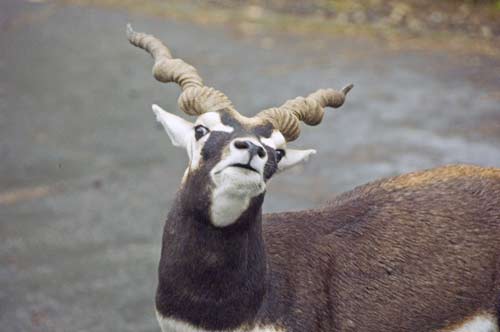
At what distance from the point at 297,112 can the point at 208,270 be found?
935 mm

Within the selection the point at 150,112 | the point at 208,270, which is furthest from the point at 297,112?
the point at 150,112

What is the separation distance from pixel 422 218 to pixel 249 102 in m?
5.58

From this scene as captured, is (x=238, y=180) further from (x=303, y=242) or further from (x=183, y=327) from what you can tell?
(x=303, y=242)

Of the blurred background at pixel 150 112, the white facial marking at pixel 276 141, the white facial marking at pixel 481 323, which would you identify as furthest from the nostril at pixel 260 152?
the blurred background at pixel 150 112

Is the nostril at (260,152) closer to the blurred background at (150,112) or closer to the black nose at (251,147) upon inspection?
the black nose at (251,147)

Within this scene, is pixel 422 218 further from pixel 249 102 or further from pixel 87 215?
pixel 249 102

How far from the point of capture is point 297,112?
473cm

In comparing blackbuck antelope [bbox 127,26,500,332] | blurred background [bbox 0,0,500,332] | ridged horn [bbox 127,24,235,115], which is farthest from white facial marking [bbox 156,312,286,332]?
blurred background [bbox 0,0,500,332]

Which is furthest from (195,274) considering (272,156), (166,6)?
(166,6)

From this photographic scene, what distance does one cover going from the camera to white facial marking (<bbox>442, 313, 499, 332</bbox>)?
4.86m

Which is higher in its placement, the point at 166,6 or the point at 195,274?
the point at 195,274

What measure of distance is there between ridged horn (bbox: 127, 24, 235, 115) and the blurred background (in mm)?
2088

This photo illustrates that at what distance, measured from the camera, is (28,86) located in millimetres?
10727

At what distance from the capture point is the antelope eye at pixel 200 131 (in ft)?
14.0
